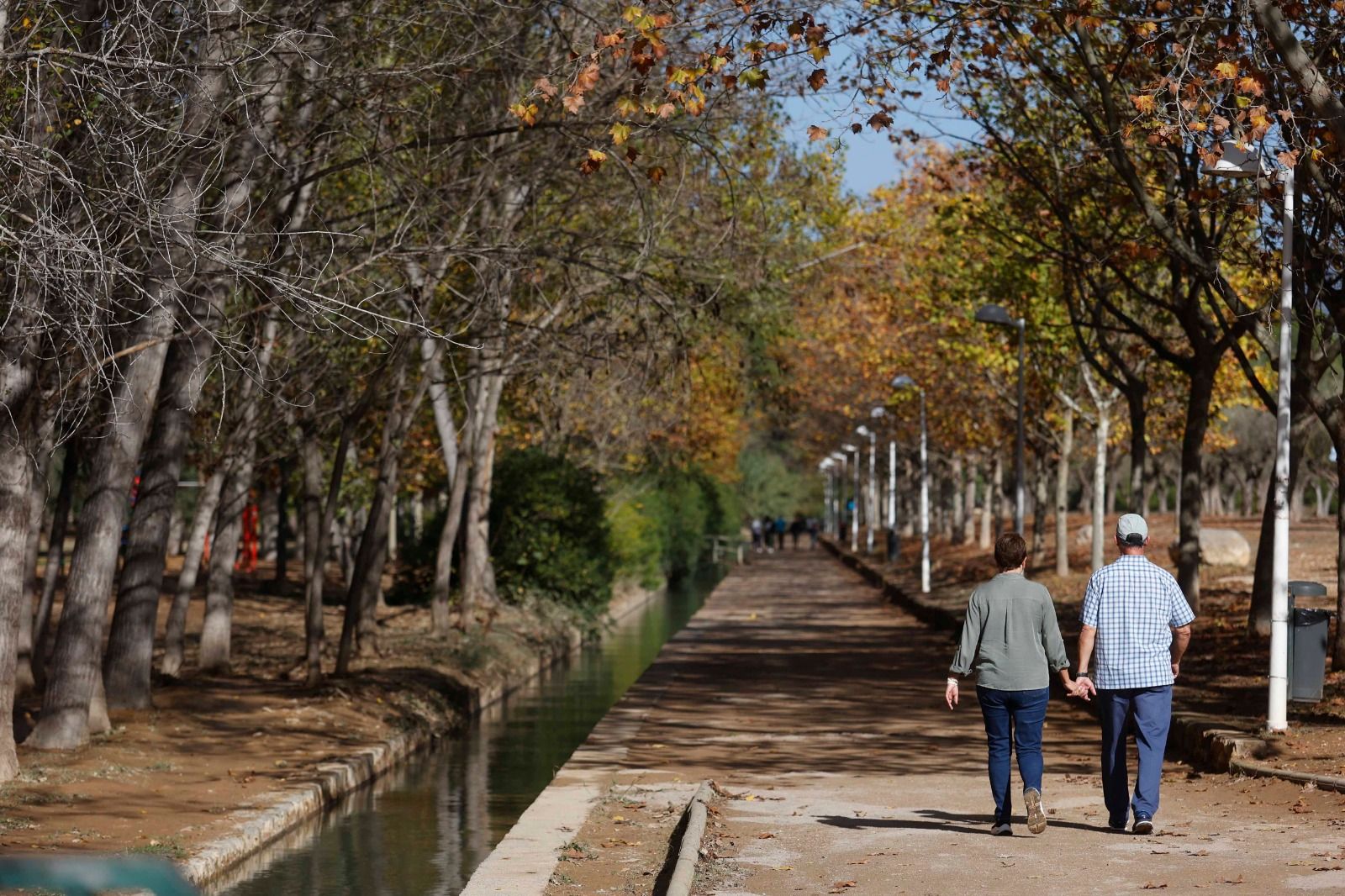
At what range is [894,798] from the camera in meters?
11.7

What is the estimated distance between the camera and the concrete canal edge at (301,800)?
1010cm

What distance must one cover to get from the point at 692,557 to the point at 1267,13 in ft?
164

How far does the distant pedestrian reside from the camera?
9734 millimetres

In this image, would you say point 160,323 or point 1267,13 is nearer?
point 1267,13

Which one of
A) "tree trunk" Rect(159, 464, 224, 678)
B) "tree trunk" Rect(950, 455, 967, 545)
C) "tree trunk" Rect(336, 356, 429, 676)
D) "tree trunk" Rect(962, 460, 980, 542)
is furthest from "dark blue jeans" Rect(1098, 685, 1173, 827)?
"tree trunk" Rect(950, 455, 967, 545)

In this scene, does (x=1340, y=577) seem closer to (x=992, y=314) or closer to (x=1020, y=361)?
(x=992, y=314)

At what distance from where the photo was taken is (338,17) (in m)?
13.2

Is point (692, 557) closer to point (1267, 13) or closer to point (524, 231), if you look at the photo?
point (524, 231)

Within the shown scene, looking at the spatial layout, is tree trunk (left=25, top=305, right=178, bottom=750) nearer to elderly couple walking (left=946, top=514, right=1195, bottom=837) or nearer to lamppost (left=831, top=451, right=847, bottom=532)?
elderly couple walking (left=946, top=514, right=1195, bottom=837)

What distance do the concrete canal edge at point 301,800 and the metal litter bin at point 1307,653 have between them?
596 cm

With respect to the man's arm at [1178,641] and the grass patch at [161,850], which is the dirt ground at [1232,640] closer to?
the man's arm at [1178,641]

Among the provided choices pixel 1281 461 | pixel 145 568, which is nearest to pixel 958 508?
pixel 1281 461

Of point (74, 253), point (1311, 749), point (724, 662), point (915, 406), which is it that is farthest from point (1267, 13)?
point (915, 406)

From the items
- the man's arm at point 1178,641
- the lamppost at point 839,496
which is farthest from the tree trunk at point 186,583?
the lamppost at point 839,496
